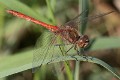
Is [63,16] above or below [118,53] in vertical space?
above

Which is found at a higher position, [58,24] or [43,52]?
[58,24]

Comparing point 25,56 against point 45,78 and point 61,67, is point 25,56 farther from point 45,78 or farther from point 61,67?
point 45,78

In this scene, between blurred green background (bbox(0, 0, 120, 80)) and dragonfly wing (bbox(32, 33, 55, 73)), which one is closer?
dragonfly wing (bbox(32, 33, 55, 73))

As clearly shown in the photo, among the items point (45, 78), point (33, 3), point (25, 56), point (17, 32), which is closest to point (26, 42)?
point (17, 32)

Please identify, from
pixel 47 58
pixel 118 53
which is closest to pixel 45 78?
pixel 47 58

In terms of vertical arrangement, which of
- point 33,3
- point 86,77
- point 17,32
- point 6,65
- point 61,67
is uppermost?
point 33,3

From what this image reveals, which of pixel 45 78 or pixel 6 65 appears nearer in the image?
pixel 6 65

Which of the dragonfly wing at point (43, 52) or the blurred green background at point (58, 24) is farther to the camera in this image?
the blurred green background at point (58, 24)

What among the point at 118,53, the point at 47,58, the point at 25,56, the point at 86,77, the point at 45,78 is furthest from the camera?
the point at 118,53

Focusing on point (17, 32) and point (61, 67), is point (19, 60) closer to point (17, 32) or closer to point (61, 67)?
point (61, 67)

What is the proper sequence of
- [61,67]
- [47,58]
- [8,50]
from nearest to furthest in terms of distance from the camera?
[47,58]
[61,67]
[8,50]

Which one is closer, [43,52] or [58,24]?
[43,52]
